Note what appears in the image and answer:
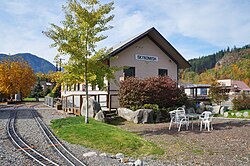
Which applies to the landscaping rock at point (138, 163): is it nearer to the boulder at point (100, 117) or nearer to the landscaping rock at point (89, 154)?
the landscaping rock at point (89, 154)

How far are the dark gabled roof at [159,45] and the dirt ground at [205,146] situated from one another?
9236mm

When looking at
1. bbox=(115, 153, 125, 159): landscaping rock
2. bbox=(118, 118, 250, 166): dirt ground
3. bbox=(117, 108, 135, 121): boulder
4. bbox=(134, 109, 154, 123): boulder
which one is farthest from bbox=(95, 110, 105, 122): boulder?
bbox=(115, 153, 125, 159): landscaping rock

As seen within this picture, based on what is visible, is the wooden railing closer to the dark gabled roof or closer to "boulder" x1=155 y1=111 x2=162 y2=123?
"boulder" x1=155 y1=111 x2=162 y2=123

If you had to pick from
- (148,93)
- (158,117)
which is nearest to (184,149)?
(158,117)

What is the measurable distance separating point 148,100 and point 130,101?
3.53ft

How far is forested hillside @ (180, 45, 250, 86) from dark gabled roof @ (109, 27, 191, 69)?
42.2 m

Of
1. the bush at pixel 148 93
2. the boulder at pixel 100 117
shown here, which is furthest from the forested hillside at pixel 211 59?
the boulder at pixel 100 117

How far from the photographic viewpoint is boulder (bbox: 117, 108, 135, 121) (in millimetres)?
13530

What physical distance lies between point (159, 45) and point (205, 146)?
14.2 m

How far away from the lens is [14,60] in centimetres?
3778

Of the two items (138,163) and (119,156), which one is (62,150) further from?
(138,163)

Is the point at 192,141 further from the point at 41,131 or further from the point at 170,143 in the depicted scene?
the point at 41,131

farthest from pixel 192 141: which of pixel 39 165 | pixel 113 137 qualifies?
pixel 39 165

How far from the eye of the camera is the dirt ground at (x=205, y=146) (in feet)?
19.8
